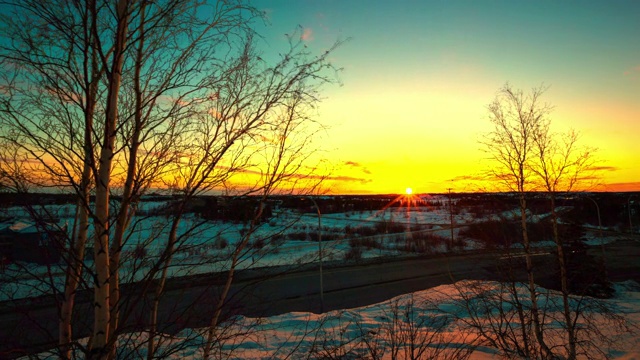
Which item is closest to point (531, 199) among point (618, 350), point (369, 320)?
point (618, 350)

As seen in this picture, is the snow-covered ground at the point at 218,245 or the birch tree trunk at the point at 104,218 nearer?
the birch tree trunk at the point at 104,218

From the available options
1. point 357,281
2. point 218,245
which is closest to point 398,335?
point 218,245

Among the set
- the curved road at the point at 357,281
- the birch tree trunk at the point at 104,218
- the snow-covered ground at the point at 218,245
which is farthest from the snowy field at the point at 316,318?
the curved road at the point at 357,281

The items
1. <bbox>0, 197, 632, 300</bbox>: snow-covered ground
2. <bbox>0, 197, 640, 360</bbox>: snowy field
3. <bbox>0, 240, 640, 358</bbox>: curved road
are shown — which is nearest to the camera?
<bbox>0, 197, 632, 300</bbox>: snow-covered ground

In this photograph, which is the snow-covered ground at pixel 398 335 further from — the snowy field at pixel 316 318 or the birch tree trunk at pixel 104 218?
the birch tree trunk at pixel 104 218

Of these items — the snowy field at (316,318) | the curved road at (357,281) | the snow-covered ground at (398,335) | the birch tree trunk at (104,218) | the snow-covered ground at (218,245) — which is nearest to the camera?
the birch tree trunk at (104,218)

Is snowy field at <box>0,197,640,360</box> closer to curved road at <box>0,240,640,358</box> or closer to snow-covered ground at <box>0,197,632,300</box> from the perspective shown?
snow-covered ground at <box>0,197,632,300</box>

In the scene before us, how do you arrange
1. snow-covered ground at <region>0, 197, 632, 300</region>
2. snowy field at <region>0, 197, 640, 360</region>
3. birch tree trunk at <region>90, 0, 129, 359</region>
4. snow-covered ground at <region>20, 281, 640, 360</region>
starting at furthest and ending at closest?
snow-covered ground at <region>20, 281, 640, 360</region>, snowy field at <region>0, 197, 640, 360</region>, snow-covered ground at <region>0, 197, 632, 300</region>, birch tree trunk at <region>90, 0, 129, 359</region>

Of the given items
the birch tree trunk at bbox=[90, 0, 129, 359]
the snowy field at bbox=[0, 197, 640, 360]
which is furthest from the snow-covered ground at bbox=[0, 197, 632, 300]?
the birch tree trunk at bbox=[90, 0, 129, 359]

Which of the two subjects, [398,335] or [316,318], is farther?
[316,318]

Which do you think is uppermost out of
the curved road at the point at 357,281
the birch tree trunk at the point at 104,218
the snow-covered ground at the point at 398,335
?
the birch tree trunk at the point at 104,218

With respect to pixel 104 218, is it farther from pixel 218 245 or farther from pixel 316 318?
pixel 316 318

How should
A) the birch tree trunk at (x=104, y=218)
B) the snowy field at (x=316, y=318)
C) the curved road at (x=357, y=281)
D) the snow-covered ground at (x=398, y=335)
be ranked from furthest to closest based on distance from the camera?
the curved road at (x=357, y=281) → the snow-covered ground at (x=398, y=335) → the snowy field at (x=316, y=318) → the birch tree trunk at (x=104, y=218)

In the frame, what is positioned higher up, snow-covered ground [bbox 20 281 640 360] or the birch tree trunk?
the birch tree trunk
